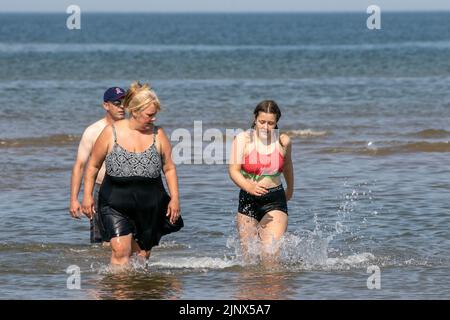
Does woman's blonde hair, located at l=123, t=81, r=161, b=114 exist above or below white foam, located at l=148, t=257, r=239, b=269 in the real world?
above

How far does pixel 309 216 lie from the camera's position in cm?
1215

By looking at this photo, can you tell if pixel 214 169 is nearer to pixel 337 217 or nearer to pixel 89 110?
pixel 337 217

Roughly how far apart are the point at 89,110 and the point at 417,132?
9319 millimetres

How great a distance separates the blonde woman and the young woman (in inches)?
32.8

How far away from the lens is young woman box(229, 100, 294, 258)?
8734 mm

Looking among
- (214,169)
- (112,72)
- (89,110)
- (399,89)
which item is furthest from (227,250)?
(112,72)

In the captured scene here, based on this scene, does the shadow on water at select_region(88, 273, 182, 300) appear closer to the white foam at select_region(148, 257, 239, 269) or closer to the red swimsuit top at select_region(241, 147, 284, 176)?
the white foam at select_region(148, 257, 239, 269)

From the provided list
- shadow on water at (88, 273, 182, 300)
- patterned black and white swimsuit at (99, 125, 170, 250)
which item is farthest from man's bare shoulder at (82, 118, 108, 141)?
shadow on water at (88, 273, 182, 300)

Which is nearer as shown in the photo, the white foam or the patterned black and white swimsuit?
the patterned black and white swimsuit

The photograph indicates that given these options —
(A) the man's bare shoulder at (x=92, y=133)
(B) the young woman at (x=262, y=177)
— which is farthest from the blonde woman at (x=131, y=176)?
(A) the man's bare shoulder at (x=92, y=133)

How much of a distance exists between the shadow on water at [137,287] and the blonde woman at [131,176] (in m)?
0.37

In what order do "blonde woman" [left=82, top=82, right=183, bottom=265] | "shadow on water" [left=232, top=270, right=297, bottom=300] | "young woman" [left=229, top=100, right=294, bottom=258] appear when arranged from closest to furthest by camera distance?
"blonde woman" [left=82, top=82, right=183, bottom=265], "shadow on water" [left=232, top=270, right=297, bottom=300], "young woman" [left=229, top=100, right=294, bottom=258]

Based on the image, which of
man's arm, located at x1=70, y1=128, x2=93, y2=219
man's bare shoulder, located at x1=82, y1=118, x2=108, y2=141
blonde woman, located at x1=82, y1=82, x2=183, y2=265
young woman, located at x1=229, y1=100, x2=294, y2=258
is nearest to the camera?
blonde woman, located at x1=82, y1=82, x2=183, y2=265
